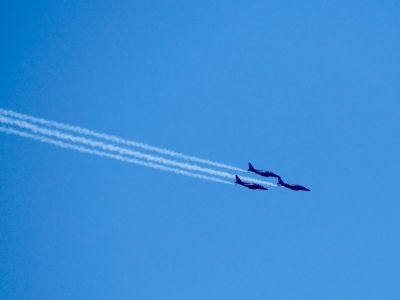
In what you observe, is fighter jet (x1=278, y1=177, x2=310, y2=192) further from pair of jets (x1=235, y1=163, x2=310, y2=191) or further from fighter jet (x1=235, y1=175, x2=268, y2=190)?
fighter jet (x1=235, y1=175, x2=268, y2=190)

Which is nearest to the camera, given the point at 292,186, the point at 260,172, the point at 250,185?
the point at 250,185

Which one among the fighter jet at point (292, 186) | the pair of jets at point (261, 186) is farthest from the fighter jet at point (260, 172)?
the fighter jet at point (292, 186)

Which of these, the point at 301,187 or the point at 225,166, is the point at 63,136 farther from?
the point at 301,187

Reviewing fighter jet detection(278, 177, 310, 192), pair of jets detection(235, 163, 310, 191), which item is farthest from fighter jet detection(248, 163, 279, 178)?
fighter jet detection(278, 177, 310, 192)

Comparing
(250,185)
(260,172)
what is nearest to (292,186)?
(260,172)

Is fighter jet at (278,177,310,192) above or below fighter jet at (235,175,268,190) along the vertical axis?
above

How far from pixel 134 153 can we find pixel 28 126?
29.0 ft

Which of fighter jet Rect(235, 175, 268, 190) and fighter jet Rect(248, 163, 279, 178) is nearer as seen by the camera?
fighter jet Rect(235, 175, 268, 190)

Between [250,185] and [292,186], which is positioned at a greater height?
[292,186]

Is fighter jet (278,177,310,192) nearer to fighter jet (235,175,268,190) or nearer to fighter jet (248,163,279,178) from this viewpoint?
fighter jet (248,163,279,178)

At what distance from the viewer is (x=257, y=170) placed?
6066 cm

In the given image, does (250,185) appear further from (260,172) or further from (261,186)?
(260,172)

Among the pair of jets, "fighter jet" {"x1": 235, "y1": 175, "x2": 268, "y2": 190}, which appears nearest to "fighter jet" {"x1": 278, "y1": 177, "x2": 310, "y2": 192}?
the pair of jets

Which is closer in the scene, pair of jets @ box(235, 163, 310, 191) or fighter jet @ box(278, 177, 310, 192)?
pair of jets @ box(235, 163, 310, 191)
